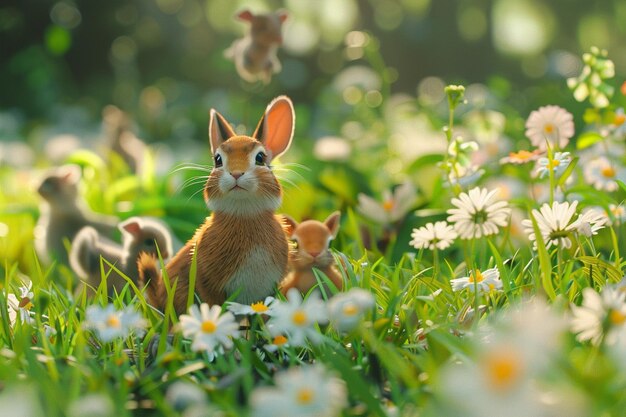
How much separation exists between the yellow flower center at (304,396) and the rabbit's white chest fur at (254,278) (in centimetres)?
66

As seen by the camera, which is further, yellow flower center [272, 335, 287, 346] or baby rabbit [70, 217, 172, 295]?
baby rabbit [70, 217, 172, 295]

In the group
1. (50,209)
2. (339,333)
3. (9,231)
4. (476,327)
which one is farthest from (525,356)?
(9,231)

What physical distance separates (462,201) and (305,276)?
1.38 feet

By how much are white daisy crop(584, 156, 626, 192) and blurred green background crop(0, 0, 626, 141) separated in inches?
171

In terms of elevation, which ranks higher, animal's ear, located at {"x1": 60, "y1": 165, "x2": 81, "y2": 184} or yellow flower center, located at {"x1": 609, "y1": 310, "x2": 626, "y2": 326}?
yellow flower center, located at {"x1": 609, "y1": 310, "x2": 626, "y2": 326}

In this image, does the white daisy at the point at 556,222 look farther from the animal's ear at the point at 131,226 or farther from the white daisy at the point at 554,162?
the animal's ear at the point at 131,226

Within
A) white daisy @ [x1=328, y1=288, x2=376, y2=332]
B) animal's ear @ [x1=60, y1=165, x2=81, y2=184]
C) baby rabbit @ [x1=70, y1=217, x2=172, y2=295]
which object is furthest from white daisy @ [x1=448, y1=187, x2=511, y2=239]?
animal's ear @ [x1=60, y1=165, x2=81, y2=184]

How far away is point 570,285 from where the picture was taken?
2072 millimetres

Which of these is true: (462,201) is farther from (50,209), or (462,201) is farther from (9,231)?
(9,231)

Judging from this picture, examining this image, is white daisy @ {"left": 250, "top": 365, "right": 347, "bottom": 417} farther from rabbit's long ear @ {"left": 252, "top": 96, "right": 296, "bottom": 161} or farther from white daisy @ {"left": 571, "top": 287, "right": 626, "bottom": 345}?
rabbit's long ear @ {"left": 252, "top": 96, "right": 296, "bottom": 161}

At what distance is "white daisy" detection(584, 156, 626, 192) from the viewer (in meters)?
2.54

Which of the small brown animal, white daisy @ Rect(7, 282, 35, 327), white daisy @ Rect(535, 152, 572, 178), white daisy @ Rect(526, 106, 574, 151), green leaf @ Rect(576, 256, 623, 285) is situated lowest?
the small brown animal

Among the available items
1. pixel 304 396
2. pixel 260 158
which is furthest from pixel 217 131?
pixel 304 396

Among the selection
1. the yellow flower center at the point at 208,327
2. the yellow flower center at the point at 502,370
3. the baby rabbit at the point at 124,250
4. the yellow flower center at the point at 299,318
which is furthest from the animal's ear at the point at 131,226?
the yellow flower center at the point at 502,370
